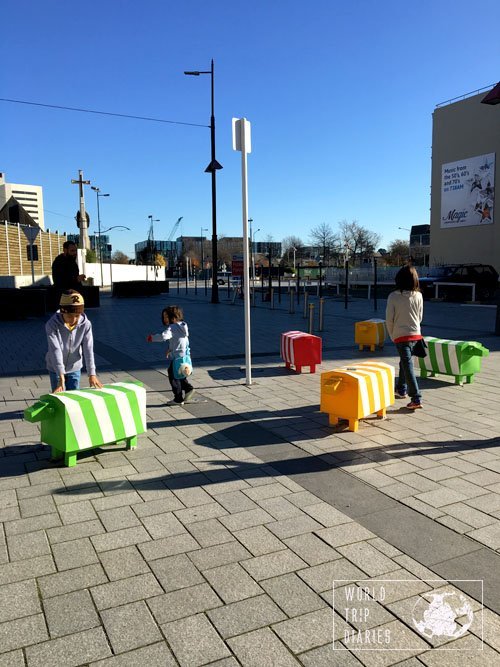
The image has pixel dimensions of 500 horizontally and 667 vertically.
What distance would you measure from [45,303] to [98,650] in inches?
729

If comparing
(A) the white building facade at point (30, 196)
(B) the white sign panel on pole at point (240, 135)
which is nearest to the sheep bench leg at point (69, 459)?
(B) the white sign panel on pole at point (240, 135)

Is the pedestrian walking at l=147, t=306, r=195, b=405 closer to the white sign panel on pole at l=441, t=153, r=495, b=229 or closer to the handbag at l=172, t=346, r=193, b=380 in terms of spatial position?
the handbag at l=172, t=346, r=193, b=380

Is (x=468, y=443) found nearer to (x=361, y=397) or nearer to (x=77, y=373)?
(x=361, y=397)

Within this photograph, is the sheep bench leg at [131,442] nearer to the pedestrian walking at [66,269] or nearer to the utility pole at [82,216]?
the pedestrian walking at [66,269]

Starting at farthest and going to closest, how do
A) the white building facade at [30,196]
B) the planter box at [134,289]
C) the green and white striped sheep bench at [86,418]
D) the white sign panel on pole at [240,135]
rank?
the white building facade at [30,196]
the planter box at [134,289]
the white sign panel on pole at [240,135]
the green and white striped sheep bench at [86,418]

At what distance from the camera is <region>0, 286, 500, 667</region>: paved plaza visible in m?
2.54

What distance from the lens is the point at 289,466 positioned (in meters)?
4.79

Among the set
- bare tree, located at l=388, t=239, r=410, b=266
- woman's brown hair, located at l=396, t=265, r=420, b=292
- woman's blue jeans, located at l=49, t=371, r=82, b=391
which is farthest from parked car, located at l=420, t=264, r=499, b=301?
bare tree, located at l=388, t=239, r=410, b=266

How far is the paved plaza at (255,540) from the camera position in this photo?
8.33 ft

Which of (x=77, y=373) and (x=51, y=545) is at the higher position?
(x=77, y=373)

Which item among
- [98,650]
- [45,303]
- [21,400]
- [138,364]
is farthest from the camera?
[45,303]

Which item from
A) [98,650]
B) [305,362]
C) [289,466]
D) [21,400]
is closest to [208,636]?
[98,650]

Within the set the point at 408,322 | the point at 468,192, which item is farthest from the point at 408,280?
the point at 468,192

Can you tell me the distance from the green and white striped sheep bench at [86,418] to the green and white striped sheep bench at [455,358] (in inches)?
186
